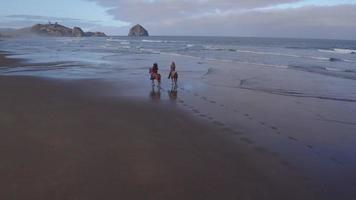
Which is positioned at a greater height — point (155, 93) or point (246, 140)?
point (246, 140)

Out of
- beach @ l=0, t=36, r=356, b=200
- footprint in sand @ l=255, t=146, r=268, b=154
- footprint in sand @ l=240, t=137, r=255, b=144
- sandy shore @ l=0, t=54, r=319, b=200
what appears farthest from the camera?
footprint in sand @ l=240, t=137, r=255, b=144

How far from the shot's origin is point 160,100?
1519 cm

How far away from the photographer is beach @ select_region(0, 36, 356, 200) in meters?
6.82

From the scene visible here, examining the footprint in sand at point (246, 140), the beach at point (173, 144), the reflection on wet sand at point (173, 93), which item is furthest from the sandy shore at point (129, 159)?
the reflection on wet sand at point (173, 93)

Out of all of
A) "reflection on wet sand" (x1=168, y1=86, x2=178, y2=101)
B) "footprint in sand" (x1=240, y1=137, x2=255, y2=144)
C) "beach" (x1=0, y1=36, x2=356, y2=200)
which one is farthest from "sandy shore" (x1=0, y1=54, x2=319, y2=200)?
"reflection on wet sand" (x1=168, y1=86, x2=178, y2=101)

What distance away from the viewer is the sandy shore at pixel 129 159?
6.67 m

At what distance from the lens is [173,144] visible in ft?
30.6

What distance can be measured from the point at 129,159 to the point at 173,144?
1460 millimetres

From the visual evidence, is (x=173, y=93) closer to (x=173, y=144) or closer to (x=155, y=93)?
(x=155, y=93)

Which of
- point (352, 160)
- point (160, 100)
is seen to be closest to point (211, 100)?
point (160, 100)

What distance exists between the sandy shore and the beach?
21 mm

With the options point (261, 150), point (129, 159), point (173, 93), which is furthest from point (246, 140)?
point (173, 93)

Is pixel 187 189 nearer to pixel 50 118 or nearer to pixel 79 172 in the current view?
pixel 79 172

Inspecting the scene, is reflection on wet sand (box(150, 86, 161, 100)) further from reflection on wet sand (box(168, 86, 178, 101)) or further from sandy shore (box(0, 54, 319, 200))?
sandy shore (box(0, 54, 319, 200))
